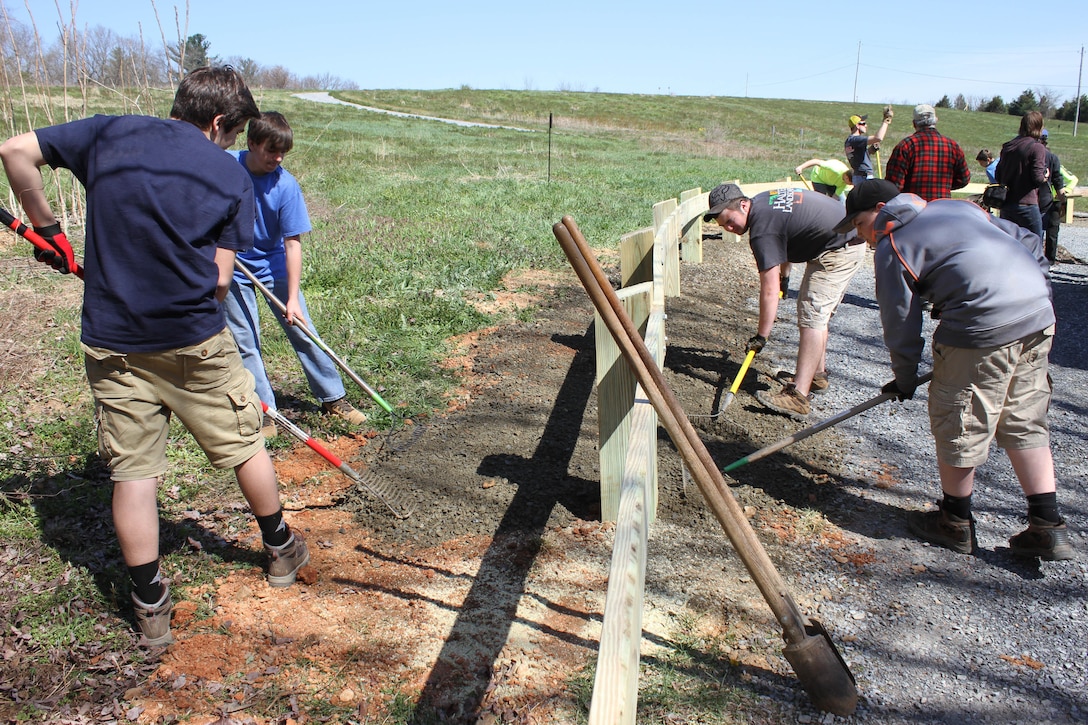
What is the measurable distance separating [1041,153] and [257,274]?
313 inches

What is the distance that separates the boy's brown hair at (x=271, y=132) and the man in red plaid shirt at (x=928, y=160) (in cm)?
565

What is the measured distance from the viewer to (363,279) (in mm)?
7160

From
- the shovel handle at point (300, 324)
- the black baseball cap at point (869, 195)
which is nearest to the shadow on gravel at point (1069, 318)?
the black baseball cap at point (869, 195)

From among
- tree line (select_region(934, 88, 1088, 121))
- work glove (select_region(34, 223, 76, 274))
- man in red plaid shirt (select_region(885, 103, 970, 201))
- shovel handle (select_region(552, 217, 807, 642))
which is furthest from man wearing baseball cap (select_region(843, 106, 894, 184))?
tree line (select_region(934, 88, 1088, 121))

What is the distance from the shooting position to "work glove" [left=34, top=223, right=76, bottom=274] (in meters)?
2.70

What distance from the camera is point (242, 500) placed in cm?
361

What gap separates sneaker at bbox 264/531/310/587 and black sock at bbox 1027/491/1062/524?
10.5 ft

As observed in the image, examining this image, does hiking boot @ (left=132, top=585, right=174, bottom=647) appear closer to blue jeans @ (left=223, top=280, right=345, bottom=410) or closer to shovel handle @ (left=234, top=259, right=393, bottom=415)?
blue jeans @ (left=223, top=280, right=345, bottom=410)

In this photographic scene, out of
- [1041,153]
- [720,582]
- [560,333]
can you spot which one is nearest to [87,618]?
[720,582]

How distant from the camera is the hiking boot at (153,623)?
8.50 ft

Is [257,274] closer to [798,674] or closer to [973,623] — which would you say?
[798,674]

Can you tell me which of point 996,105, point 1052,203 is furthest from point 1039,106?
point 1052,203

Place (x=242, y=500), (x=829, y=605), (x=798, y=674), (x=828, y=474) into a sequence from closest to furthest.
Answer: (x=798, y=674) → (x=829, y=605) → (x=242, y=500) → (x=828, y=474)

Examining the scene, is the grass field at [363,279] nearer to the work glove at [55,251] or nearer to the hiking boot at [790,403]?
the work glove at [55,251]
